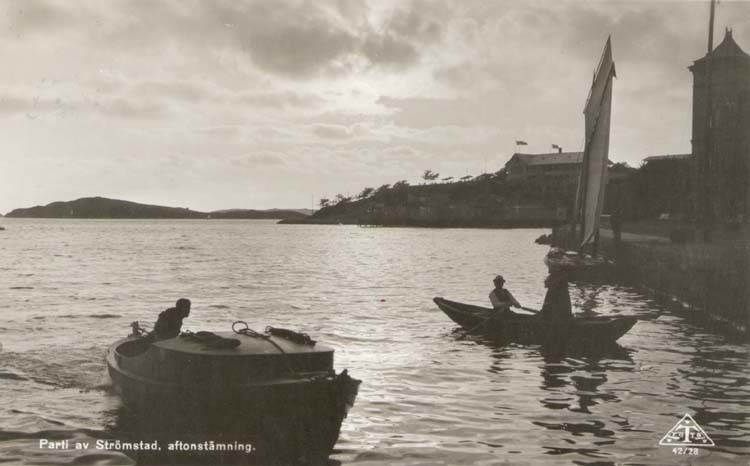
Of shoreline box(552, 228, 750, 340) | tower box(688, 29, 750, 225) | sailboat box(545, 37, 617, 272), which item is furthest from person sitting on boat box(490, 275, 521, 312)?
tower box(688, 29, 750, 225)

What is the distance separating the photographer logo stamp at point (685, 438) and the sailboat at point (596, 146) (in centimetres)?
2485

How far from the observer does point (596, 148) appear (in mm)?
39594

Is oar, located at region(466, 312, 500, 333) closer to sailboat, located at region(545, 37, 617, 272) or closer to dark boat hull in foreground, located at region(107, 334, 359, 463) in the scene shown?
dark boat hull in foreground, located at region(107, 334, 359, 463)

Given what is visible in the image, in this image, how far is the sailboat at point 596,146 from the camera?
37.9 metres

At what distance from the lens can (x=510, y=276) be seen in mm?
58594

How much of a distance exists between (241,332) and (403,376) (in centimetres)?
650

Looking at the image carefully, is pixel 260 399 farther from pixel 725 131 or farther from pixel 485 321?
pixel 725 131

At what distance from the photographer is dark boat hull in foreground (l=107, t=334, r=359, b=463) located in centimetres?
1223

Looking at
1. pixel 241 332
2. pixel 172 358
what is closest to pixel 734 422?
pixel 241 332

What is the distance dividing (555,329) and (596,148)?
64.8 feet

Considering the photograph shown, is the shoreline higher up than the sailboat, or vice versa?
the sailboat

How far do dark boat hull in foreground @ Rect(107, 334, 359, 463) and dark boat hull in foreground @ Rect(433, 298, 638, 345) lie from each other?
1115 cm

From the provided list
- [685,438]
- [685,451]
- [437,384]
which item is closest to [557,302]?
[437,384]

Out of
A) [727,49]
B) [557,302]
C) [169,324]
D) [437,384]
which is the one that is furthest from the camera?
[727,49]
